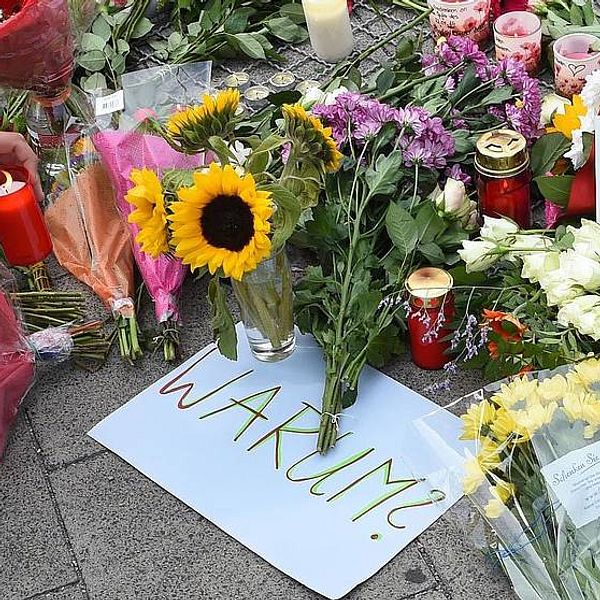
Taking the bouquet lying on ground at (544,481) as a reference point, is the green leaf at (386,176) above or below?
above

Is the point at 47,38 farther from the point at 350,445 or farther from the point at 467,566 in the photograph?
the point at 467,566

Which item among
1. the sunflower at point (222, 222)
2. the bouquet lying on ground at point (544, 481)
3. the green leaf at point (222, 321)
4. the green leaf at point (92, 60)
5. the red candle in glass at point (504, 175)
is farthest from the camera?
the green leaf at point (92, 60)

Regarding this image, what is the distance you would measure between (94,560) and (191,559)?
114mm

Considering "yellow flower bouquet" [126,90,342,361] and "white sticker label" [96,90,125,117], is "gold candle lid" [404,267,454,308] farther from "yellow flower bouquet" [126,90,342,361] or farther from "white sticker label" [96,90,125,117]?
"white sticker label" [96,90,125,117]

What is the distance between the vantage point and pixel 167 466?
1.25 m

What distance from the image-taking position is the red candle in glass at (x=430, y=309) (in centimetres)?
121

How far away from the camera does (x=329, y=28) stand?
182 centimetres

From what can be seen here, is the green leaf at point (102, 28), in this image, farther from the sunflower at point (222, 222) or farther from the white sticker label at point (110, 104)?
the sunflower at point (222, 222)

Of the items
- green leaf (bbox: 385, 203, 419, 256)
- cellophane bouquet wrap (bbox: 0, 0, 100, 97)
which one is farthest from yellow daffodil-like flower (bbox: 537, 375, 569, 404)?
cellophane bouquet wrap (bbox: 0, 0, 100, 97)

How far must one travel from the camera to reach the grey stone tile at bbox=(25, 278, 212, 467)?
1322 millimetres

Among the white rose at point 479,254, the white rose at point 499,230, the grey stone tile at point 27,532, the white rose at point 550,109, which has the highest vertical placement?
the white rose at point 499,230

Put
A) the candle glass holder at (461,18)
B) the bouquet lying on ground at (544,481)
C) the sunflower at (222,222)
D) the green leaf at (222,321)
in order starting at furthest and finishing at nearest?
the candle glass holder at (461,18), the green leaf at (222,321), the sunflower at (222,222), the bouquet lying on ground at (544,481)

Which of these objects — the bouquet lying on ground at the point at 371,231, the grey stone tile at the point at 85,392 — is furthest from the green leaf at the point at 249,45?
the grey stone tile at the point at 85,392

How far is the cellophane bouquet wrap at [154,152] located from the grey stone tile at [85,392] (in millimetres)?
27
